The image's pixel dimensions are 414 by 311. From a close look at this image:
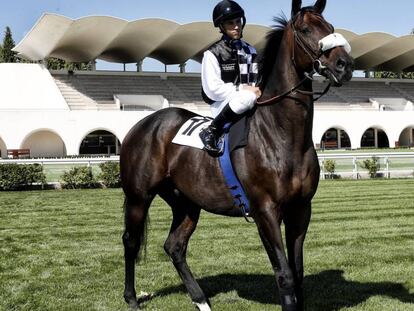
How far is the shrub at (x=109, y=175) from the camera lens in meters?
18.1

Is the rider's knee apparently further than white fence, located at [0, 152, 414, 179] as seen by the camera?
No

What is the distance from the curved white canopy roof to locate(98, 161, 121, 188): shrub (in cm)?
2154

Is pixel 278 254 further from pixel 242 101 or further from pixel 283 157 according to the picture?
pixel 242 101

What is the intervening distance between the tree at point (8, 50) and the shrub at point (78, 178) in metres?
54.7

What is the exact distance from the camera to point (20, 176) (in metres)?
17.5

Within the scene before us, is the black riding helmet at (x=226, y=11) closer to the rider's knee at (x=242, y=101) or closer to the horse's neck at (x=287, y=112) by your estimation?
the horse's neck at (x=287, y=112)

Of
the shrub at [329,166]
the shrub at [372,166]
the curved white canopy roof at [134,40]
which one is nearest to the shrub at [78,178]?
the shrub at [329,166]

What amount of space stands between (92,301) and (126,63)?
145 ft

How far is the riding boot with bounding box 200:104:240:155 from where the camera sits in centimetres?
426

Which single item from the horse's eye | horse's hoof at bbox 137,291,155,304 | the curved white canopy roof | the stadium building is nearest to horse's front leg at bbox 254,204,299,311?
the horse's eye

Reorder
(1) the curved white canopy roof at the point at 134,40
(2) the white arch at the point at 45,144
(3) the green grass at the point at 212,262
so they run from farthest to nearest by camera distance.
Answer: (1) the curved white canopy roof at the point at 134,40, (2) the white arch at the point at 45,144, (3) the green grass at the point at 212,262

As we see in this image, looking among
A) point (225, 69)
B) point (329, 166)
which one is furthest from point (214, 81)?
point (329, 166)

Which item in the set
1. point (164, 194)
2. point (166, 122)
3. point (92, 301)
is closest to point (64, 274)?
point (92, 301)

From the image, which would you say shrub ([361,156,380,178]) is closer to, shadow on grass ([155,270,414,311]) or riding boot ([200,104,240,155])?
shadow on grass ([155,270,414,311])
